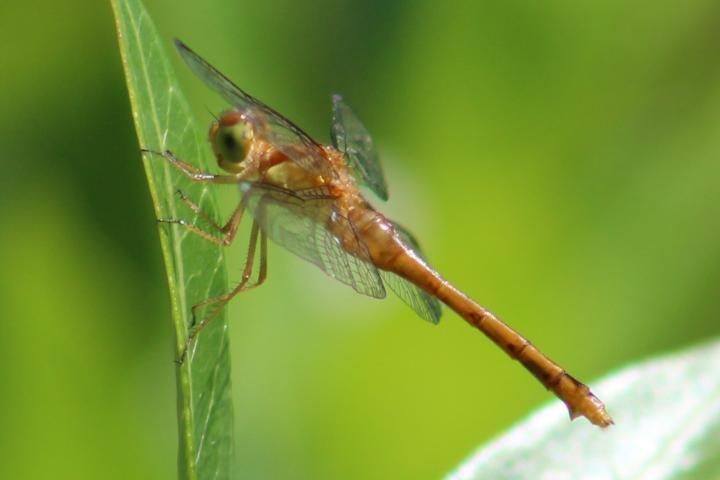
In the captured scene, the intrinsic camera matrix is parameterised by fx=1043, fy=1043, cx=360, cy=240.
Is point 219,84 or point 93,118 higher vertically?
point 93,118

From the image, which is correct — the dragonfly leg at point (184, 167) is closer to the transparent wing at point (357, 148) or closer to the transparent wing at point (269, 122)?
the transparent wing at point (269, 122)

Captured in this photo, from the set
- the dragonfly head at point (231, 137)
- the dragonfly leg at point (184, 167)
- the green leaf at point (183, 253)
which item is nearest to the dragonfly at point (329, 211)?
the dragonfly head at point (231, 137)

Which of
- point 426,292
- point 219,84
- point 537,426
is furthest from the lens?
point 426,292

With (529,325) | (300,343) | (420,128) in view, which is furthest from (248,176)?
(529,325)

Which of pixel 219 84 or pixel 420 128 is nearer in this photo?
pixel 219 84

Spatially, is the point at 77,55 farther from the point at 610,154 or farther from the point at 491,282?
the point at 610,154

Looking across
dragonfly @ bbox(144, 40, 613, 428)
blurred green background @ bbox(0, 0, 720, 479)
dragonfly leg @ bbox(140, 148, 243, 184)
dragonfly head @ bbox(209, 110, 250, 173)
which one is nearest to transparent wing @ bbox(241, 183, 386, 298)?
dragonfly @ bbox(144, 40, 613, 428)

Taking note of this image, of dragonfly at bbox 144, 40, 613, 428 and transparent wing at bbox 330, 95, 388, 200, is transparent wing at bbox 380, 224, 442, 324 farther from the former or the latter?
transparent wing at bbox 330, 95, 388, 200
